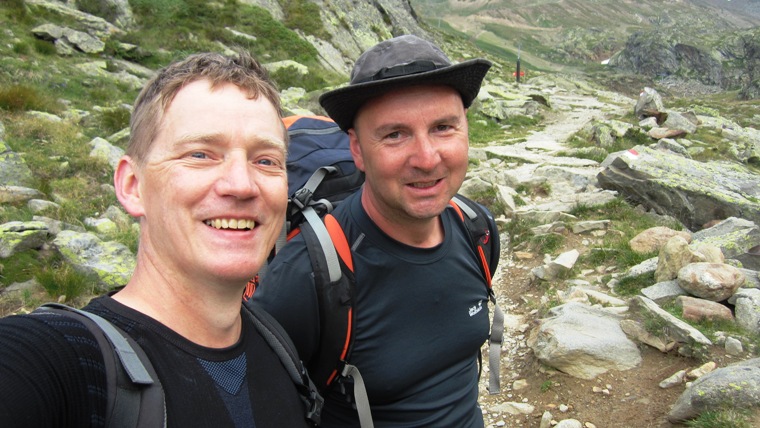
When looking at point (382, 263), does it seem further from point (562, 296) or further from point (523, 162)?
point (523, 162)

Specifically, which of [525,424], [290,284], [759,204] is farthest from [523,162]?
[290,284]

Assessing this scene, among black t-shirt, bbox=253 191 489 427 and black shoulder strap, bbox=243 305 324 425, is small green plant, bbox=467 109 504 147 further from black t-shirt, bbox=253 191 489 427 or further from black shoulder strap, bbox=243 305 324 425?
black shoulder strap, bbox=243 305 324 425

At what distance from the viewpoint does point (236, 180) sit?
1.66 metres

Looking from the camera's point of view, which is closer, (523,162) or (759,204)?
(759,204)

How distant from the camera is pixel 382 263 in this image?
2.51 metres

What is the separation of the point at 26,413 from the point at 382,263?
1640mm

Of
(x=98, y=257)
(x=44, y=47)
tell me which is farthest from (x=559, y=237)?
(x=44, y=47)

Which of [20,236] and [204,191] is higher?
[204,191]

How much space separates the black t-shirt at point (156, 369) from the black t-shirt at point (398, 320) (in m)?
0.40

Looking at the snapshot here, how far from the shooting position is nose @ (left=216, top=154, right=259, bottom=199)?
5.39 ft

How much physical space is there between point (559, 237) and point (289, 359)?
270 inches

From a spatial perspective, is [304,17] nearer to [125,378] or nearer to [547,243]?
[547,243]

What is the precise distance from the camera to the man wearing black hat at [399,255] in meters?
2.36

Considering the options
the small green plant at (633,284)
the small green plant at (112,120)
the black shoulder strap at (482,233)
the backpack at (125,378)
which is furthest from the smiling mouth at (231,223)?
the small green plant at (112,120)
